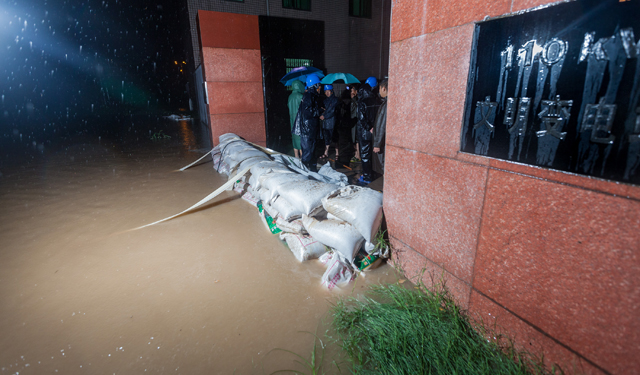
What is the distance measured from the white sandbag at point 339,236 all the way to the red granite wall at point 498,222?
1.27ft

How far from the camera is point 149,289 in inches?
97.0

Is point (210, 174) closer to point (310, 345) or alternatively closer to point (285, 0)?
point (310, 345)

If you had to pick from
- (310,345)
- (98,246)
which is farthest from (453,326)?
(98,246)

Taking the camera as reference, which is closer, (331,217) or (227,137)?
(331,217)

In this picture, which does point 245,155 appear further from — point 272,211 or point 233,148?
point 272,211

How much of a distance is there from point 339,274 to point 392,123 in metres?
1.35

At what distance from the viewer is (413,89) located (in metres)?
2.08

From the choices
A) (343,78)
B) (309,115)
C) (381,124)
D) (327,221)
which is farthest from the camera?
(343,78)

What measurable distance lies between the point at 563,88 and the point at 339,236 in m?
1.73

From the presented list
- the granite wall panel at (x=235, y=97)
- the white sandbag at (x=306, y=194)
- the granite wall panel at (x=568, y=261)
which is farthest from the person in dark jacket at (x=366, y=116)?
the granite wall panel at (x=568, y=261)

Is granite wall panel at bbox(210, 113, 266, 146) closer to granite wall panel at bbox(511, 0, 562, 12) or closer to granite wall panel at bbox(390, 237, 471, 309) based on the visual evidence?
granite wall panel at bbox(390, 237, 471, 309)

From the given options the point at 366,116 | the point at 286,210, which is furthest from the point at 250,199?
the point at 366,116

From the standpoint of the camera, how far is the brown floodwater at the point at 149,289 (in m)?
1.85

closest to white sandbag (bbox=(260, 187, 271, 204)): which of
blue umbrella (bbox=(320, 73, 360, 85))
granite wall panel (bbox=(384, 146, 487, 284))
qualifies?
granite wall panel (bbox=(384, 146, 487, 284))
